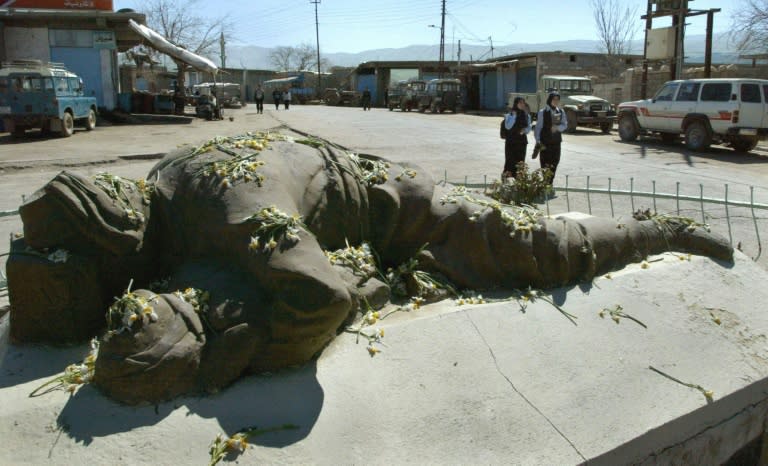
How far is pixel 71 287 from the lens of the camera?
3119 millimetres

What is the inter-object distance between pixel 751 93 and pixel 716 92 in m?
0.78

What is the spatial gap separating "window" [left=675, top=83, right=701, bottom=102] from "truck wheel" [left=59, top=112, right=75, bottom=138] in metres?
16.9

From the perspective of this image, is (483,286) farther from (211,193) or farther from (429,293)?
(211,193)

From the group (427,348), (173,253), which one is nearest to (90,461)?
(173,253)

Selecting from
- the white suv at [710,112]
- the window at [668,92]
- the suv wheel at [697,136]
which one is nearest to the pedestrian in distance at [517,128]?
the white suv at [710,112]

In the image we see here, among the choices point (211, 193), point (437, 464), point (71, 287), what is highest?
point (211, 193)

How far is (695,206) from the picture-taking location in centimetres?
757

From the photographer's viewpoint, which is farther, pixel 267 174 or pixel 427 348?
pixel 267 174

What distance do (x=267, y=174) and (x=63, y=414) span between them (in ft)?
4.95

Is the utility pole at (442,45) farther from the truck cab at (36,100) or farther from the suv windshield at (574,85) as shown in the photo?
the truck cab at (36,100)

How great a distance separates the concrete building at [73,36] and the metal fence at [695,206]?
22011 millimetres

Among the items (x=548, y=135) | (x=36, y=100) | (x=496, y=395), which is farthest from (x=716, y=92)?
(x=36, y=100)

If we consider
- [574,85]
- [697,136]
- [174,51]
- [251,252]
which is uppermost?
[174,51]

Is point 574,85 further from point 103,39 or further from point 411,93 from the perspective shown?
point 103,39
